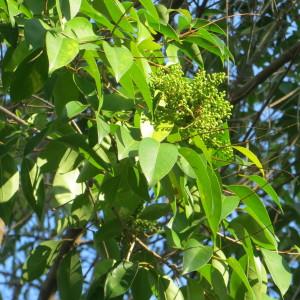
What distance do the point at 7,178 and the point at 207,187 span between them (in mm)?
395

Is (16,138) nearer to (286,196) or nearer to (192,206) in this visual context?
(192,206)

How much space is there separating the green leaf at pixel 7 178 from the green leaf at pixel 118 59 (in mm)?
337

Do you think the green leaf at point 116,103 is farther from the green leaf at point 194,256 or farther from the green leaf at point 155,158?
the green leaf at point 194,256

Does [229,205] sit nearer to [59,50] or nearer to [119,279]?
[119,279]

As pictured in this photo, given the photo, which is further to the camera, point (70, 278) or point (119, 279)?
point (70, 278)

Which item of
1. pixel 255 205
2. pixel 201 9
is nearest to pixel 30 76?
pixel 255 205

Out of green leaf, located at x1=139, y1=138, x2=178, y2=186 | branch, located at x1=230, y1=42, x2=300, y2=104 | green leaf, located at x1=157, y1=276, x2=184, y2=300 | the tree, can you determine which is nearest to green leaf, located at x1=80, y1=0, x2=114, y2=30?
the tree

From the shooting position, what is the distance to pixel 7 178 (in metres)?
1.37

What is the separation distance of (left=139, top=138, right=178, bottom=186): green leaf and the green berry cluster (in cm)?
8

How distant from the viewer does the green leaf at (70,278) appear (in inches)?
58.1

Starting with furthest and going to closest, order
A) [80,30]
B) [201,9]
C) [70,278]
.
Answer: [201,9], [70,278], [80,30]

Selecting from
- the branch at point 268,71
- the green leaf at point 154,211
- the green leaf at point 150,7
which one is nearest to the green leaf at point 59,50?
the green leaf at point 150,7

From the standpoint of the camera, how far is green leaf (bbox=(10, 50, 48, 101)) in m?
1.24

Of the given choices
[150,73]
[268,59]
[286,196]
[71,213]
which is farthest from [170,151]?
[286,196]
